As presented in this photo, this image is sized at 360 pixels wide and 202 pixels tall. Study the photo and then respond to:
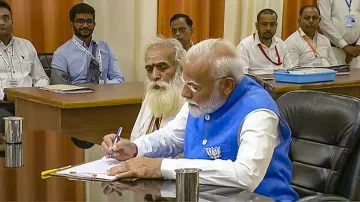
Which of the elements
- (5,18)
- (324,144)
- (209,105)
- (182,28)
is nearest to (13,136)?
(209,105)

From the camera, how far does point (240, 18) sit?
6766mm

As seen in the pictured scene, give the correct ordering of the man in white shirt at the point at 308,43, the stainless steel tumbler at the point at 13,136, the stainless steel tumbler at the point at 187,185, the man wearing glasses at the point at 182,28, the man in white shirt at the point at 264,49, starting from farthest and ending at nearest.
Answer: the man in white shirt at the point at 308,43
the man in white shirt at the point at 264,49
the man wearing glasses at the point at 182,28
the stainless steel tumbler at the point at 13,136
the stainless steel tumbler at the point at 187,185

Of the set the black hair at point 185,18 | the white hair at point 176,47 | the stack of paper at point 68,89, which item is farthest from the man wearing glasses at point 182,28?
the white hair at point 176,47

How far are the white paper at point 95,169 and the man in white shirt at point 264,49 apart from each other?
4.12 meters

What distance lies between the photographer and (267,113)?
201 cm

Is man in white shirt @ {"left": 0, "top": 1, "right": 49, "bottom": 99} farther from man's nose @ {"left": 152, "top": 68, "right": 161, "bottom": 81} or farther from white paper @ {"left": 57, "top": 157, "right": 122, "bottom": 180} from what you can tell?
white paper @ {"left": 57, "top": 157, "right": 122, "bottom": 180}

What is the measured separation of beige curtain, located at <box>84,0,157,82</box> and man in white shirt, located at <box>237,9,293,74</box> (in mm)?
997

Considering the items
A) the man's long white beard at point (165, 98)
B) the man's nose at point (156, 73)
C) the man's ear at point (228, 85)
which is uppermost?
the man's nose at point (156, 73)

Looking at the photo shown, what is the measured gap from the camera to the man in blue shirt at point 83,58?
4930 mm

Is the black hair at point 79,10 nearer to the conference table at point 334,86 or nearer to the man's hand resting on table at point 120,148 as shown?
the conference table at point 334,86

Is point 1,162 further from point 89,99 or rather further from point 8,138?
point 89,99

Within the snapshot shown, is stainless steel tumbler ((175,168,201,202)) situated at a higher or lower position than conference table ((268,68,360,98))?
lower

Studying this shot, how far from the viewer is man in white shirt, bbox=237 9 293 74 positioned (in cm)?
612

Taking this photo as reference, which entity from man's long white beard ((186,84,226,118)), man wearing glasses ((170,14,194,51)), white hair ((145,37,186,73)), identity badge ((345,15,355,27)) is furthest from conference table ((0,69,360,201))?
identity badge ((345,15,355,27))
